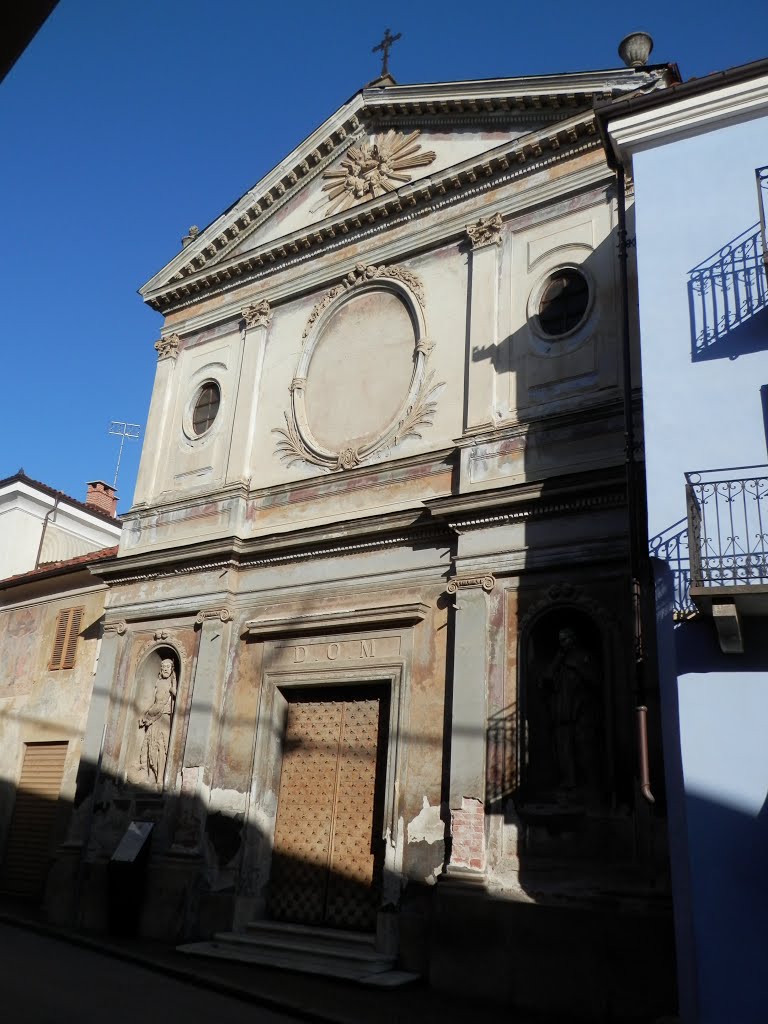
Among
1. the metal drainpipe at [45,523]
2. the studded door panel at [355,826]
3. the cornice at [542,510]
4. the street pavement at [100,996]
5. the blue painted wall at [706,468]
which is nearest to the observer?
the blue painted wall at [706,468]

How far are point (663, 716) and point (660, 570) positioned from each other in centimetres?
124

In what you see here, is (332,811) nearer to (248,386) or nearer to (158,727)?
(158,727)

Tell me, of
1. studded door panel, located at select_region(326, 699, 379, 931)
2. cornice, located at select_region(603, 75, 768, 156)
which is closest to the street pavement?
studded door panel, located at select_region(326, 699, 379, 931)

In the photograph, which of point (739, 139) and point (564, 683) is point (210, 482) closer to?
point (564, 683)

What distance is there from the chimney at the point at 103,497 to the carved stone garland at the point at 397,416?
14527 mm

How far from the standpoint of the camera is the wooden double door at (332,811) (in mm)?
11273

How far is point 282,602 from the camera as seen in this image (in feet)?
43.3

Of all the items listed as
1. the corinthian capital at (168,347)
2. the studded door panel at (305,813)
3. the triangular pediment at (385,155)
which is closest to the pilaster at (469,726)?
the studded door panel at (305,813)

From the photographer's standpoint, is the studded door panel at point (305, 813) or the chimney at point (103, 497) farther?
the chimney at point (103, 497)

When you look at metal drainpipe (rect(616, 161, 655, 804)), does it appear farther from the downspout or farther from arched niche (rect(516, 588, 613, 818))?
arched niche (rect(516, 588, 613, 818))

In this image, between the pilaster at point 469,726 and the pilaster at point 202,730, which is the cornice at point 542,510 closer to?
the pilaster at point 469,726

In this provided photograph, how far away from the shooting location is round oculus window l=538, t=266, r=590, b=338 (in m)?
12.0

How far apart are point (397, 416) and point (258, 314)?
3.99 meters

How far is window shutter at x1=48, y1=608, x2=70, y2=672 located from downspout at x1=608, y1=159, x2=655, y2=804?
1131 cm
